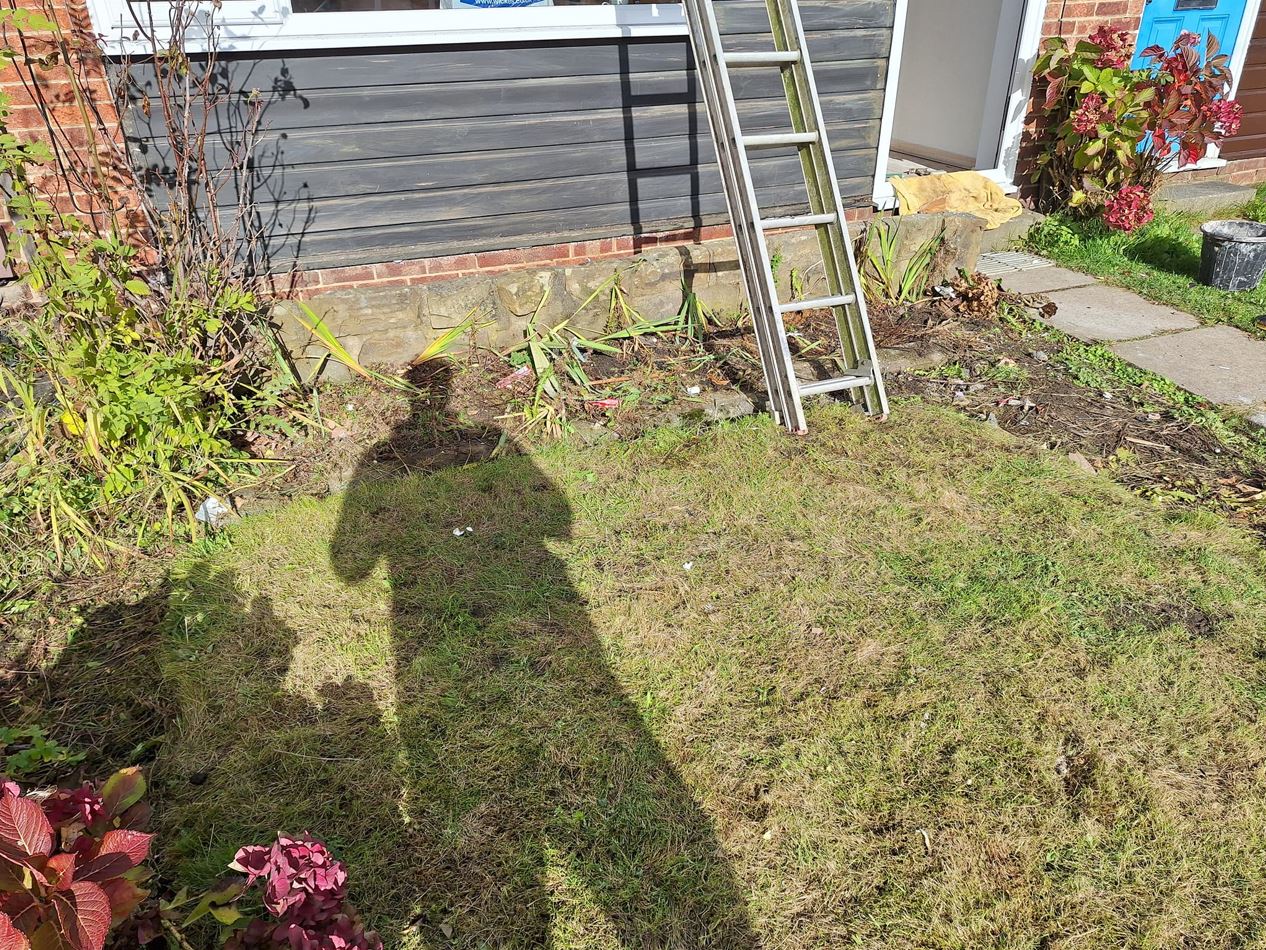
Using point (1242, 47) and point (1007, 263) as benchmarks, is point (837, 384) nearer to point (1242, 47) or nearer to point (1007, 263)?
point (1007, 263)

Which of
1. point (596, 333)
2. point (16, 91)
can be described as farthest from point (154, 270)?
point (596, 333)

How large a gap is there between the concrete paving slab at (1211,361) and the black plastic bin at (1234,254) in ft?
2.54

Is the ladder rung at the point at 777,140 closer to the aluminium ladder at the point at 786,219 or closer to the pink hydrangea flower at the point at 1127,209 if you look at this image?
the aluminium ladder at the point at 786,219

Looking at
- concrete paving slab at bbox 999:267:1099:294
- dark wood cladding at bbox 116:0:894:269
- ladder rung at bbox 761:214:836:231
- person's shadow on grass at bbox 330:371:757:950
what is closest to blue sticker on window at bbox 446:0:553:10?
dark wood cladding at bbox 116:0:894:269

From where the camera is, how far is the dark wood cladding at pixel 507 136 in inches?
174

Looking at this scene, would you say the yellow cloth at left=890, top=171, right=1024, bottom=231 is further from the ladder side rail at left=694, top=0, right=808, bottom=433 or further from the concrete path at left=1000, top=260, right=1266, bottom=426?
the ladder side rail at left=694, top=0, right=808, bottom=433

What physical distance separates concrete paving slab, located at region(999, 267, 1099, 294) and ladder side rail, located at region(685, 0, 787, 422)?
8.41 feet

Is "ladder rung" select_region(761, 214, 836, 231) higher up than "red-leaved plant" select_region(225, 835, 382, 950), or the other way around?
"ladder rung" select_region(761, 214, 836, 231)

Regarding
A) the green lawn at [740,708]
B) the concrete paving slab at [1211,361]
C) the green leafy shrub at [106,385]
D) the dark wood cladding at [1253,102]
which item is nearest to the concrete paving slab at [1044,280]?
the concrete paving slab at [1211,361]

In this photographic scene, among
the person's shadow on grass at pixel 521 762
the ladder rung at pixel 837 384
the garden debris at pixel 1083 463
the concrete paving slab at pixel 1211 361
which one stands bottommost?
the person's shadow on grass at pixel 521 762

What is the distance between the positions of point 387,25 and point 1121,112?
206 inches

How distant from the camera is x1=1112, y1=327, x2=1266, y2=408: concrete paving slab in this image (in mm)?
4547

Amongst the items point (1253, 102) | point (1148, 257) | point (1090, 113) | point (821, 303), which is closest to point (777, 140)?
point (821, 303)

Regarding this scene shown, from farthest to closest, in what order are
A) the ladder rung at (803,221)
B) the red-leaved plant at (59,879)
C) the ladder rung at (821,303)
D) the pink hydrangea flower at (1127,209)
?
the pink hydrangea flower at (1127,209), the ladder rung at (803,221), the ladder rung at (821,303), the red-leaved plant at (59,879)
